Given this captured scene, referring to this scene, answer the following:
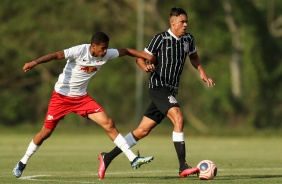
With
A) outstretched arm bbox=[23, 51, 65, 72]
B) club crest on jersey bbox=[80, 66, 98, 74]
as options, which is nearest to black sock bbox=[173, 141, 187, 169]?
club crest on jersey bbox=[80, 66, 98, 74]

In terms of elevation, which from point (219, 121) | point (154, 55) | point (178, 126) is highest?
point (154, 55)

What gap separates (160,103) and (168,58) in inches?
32.4

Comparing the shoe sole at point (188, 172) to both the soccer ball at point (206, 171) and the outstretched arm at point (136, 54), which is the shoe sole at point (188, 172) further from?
the outstretched arm at point (136, 54)

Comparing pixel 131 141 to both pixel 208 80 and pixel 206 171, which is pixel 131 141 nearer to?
pixel 208 80

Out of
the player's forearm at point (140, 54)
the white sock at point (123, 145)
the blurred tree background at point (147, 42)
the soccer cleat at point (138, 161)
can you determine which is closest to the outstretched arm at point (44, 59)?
the player's forearm at point (140, 54)

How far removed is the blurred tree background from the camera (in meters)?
52.7

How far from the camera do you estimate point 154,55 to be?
1546 cm

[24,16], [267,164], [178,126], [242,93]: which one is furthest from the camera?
[24,16]

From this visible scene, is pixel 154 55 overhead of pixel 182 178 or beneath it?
overhead

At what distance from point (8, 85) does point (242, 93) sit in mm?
15360

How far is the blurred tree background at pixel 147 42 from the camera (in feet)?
173

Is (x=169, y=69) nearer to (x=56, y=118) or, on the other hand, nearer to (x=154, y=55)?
(x=154, y=55)

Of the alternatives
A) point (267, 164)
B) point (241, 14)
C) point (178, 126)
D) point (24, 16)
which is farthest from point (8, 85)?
point (178, 126)

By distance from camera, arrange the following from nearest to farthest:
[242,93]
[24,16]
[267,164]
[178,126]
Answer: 1. [178,126]
2. [267,164]
3. [242,93]
4. [24,16]
